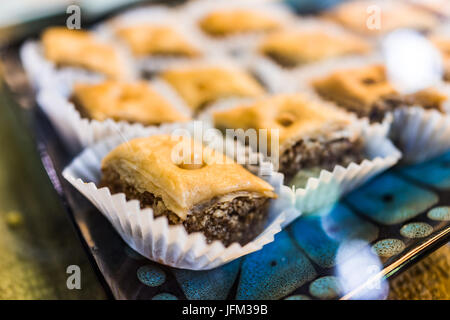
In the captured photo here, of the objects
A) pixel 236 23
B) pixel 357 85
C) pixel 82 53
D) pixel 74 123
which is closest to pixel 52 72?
pixel 82 53

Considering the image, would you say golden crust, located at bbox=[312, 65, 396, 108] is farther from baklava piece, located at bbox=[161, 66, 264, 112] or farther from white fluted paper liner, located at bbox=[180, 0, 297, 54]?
white fluted paper liner, located at bbox=[180, 0, 297, 54]

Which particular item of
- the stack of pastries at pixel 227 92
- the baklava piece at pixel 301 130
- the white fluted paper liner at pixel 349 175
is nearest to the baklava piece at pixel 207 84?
the stack of pastries at pixel 227 92

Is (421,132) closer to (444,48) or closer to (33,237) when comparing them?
(444,48)

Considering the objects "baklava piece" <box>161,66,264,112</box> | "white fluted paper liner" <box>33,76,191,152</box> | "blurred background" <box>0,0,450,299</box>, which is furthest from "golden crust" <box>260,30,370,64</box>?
"blurred background" <box>0,0,450,299</box>

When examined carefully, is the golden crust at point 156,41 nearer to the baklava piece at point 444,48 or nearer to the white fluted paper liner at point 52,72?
the white fluted paper liner at point 52,72

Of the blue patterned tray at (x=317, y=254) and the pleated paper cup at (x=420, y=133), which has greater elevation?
the pleated paper cup at (x=420, y=133)

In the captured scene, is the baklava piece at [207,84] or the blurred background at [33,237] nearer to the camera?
the blurred background at [33,237]

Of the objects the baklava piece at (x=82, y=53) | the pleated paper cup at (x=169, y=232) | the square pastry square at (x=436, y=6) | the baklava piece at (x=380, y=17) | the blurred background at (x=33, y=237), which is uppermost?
the square pastry square at (x=436, y=6)
